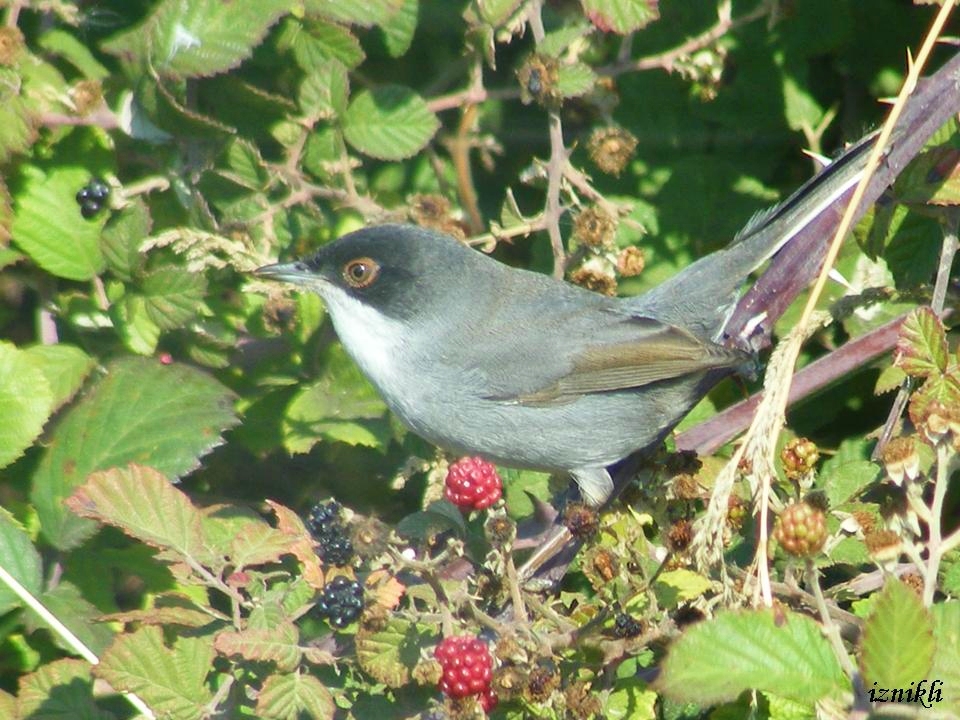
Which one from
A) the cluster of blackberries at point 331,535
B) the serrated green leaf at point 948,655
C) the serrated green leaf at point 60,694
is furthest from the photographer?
the serrated green leaf at point 60,694

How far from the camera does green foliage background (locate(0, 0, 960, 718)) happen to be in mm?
2975

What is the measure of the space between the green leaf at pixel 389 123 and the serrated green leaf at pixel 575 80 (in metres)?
0.44

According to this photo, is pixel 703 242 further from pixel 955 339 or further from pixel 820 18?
pixel 955 339

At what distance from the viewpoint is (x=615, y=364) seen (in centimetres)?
329

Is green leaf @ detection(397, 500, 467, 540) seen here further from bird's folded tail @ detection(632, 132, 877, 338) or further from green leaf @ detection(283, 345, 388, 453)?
bird's folded tail @ detection(632, 132, 877, 338)

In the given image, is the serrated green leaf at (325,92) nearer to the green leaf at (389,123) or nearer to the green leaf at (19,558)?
the green leaf at (389,123)

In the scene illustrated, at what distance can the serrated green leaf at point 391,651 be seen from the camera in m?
2.14

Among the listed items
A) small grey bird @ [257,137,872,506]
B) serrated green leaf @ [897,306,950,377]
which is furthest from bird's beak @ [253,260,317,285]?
serrated green leaf @ [897,306,950,377]

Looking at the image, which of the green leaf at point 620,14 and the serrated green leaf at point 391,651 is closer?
the serrated green leaf at point 391,651

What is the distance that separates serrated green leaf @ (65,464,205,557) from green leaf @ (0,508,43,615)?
27cm

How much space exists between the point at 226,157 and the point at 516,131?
115cm

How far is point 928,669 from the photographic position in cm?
A: 162

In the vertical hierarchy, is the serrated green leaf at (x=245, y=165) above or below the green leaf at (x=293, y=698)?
above

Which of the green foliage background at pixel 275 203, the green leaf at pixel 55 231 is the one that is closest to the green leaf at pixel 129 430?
the green foliage background at pixel 275 203
